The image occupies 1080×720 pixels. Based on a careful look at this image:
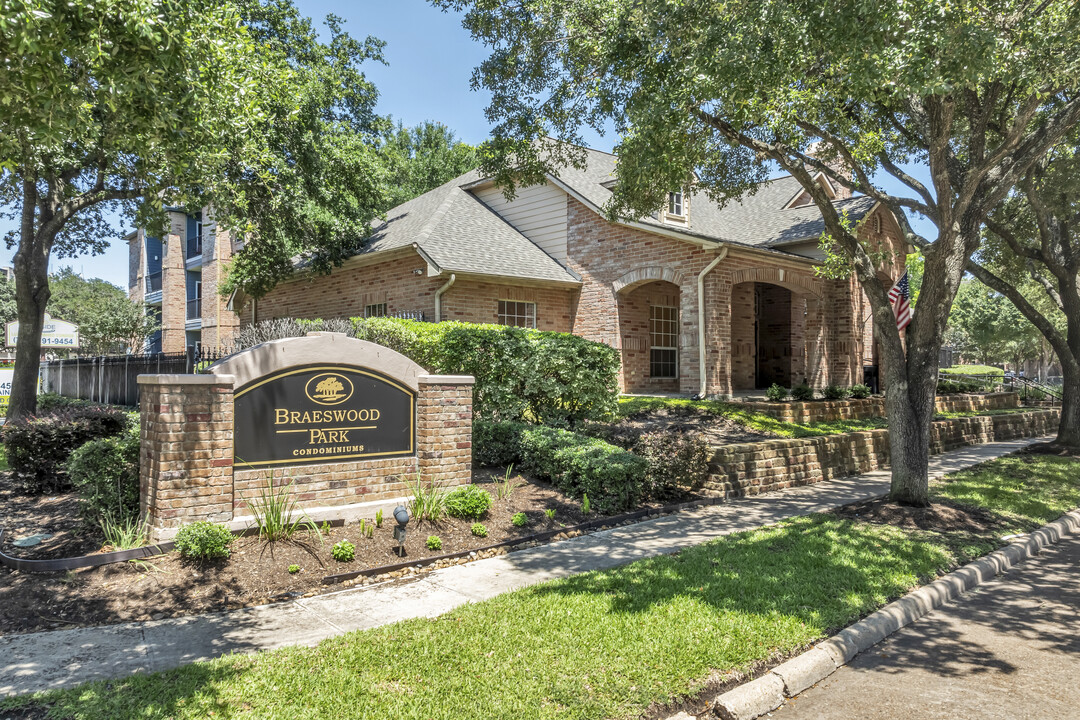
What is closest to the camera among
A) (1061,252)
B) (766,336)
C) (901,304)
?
(1061,252)

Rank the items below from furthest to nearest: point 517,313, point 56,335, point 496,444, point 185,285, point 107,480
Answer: point 185,285 < point 56,335 < point 517,313 < point 496,444 < point 107,480

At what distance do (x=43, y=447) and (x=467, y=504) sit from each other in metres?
6.28

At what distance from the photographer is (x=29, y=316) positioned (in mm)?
13695

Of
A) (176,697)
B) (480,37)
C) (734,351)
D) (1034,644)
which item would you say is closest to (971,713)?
(1034,644)

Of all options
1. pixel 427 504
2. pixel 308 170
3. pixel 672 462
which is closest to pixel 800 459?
pixel 672 462

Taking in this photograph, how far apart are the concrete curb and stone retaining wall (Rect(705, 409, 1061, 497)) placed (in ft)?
11.0

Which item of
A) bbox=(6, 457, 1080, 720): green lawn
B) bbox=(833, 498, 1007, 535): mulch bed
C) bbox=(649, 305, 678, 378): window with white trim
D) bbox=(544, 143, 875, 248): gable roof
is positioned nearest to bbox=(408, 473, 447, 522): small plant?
bbox=(6, 457, 1080, 720): green lawn

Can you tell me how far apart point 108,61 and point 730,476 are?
8680 mm

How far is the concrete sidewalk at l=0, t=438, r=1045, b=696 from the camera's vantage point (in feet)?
13.3

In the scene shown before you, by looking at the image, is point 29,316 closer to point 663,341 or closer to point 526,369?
point 526,369

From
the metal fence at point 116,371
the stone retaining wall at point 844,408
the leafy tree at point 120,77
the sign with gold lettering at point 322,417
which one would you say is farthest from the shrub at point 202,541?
the stone retaining wall at point 844,408

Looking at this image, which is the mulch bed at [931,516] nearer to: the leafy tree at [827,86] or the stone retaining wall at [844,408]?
the leafy tree at [827,86]

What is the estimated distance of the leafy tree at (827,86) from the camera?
699 centimetres

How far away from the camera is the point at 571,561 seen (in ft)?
21.0
